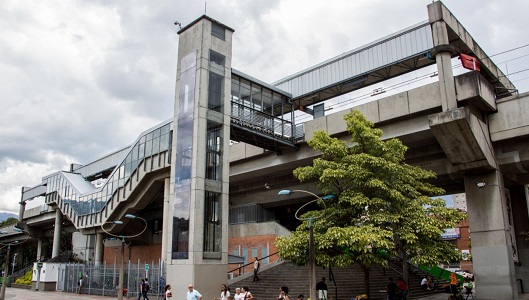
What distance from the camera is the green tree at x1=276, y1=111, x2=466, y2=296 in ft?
65.9

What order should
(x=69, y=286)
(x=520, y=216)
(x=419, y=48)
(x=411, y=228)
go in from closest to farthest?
1. (x=411, y=228)
2. (x=419, y=48)
3. (x=520, y=216)
4. (x=69, y=286)

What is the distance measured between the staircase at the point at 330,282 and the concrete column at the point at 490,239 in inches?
158

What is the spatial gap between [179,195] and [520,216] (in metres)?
23.4

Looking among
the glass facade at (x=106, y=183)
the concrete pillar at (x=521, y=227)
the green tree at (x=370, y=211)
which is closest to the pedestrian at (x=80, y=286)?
the glass facade at (x=106, y=183)

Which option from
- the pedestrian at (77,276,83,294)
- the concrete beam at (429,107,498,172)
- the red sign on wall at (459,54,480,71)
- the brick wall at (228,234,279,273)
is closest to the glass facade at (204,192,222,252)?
the brick wall at (228,234,279,273)

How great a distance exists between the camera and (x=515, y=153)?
2447cm

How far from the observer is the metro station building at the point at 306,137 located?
23.3 m

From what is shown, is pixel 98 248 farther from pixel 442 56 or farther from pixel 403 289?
pixel 442 56

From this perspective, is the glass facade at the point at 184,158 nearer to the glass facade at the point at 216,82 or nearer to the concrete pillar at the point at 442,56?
the glass facade at the point at 216,82

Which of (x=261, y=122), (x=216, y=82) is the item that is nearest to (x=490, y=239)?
(x=261, y=122)

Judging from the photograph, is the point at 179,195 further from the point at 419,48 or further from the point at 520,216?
the point at 520,216

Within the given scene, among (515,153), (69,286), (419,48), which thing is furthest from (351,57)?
(69,286)

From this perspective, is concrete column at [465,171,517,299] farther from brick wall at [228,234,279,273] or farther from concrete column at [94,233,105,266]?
concrete column at [94,233,105,266]

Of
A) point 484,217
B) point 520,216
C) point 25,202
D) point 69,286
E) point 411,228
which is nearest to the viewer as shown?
point 411,228
